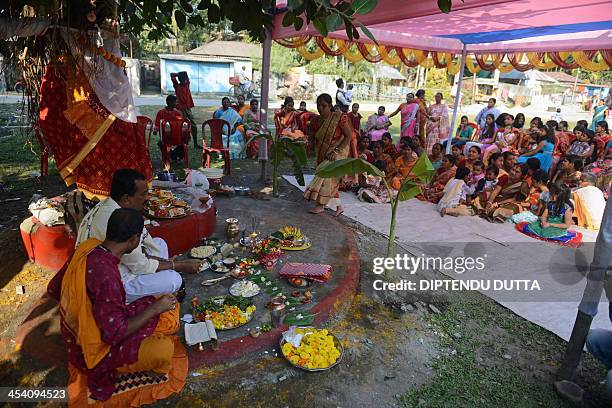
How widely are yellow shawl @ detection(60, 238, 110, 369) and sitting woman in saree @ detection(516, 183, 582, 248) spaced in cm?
561

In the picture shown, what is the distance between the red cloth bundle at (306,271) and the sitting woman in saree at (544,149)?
6.07 m

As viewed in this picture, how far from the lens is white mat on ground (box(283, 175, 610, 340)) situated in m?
3.94

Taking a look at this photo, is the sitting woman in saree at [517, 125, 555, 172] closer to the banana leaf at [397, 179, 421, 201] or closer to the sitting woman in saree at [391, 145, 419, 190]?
the sitting woman in saree at [391, 145, 419, 190]

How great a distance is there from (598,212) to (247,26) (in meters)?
5.89

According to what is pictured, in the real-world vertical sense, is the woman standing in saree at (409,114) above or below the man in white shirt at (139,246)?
above

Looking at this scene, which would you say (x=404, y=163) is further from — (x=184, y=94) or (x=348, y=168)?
(x=184, y=94)

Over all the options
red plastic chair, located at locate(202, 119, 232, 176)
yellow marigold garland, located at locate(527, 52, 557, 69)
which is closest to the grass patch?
red plastic chair, located at locate(202, 119, 232, 176)

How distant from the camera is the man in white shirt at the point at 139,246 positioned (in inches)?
103

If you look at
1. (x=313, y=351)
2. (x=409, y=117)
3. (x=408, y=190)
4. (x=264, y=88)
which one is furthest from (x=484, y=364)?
(x=409, y=117)

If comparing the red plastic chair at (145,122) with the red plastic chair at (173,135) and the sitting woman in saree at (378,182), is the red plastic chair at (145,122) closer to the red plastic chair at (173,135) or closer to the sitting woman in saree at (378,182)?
the red plastic chair at (173,135)

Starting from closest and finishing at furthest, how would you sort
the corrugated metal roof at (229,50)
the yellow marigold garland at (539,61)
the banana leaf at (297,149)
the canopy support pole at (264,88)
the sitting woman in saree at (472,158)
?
the banana leaf at (297,149), the canopy support pole at (264,88), the sitting woman in saree at (472,158), the yellow marigold garland at (539,61), the corrugated metal roof at (229,50)

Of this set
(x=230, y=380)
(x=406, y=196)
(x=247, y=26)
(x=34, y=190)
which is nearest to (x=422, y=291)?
(x=406, y=196)

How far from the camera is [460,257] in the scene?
5.04m

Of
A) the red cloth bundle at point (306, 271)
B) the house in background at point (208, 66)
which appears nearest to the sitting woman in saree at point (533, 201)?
the red cloth bundle at point (306, 271)
